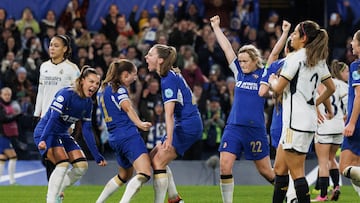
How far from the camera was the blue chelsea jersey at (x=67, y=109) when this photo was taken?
38.6 feet

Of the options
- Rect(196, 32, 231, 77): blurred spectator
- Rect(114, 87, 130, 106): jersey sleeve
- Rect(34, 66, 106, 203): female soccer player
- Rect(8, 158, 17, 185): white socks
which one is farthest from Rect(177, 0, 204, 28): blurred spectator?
Rect(114, 87, 130, 106): jersey sleeve

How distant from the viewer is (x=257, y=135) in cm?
1202

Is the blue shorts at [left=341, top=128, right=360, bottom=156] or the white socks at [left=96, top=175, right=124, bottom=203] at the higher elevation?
the blue shorts at [left=341, top=128, right=360, bottom=156]

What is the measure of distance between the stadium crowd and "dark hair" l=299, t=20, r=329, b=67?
10980mm

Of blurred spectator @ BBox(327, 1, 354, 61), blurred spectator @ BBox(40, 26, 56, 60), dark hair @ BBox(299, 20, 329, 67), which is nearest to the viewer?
dark hair @ BBox(299, 20, 329, 67)

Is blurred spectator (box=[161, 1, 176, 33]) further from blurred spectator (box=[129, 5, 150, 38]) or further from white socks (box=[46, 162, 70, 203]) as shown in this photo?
white socks (box=[46, 162, 70, 203])

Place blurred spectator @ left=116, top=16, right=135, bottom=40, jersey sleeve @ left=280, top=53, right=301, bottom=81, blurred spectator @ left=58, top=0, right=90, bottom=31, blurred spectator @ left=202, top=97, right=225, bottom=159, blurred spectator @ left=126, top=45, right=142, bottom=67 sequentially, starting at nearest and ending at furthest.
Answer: jersey sleeve @ left=280, top=53, right=301, bottom=81 → blurred spectator @ left=202, top=97, right=225, bottom=159 → blurred spectator @ left=126, top=45, right=142, bottom=67 → blurred spectator @ left=116, top=16, right=135, bottom=40 → blurred spectator @ left=58, top=0, right=90, bottom=31

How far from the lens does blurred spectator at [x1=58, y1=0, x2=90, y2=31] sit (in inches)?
958

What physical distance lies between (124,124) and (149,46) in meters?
12.1

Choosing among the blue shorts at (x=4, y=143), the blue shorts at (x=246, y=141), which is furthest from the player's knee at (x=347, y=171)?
the blue shorts at (x=4, y=143)

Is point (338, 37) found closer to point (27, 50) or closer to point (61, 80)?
point (27, 50)

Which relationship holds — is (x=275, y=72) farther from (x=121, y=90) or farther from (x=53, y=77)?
(x=53, y=77)

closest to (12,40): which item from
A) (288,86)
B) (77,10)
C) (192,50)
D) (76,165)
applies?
(77,10)

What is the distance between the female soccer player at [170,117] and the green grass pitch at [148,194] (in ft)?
9.44
